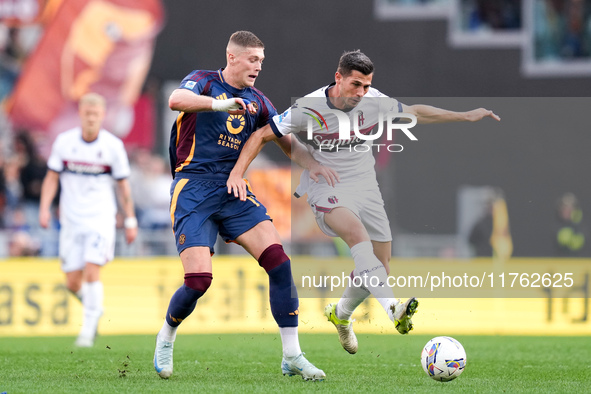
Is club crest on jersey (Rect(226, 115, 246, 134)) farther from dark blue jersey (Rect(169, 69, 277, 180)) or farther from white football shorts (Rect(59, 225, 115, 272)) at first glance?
white football shorts (Rect(59, 225, 115, 272))

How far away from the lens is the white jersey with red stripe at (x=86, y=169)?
9.84 meters

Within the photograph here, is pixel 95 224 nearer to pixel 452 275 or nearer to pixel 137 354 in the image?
pixel 137 354

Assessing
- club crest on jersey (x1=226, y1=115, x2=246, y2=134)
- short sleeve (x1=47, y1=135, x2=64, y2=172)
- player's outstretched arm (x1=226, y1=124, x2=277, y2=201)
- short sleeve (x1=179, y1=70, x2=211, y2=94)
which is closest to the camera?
short sleeve (x1=179, y1=70, x2=211, y2=94)

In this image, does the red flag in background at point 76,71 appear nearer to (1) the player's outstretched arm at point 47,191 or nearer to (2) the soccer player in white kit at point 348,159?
(1) the player's outstretched arm at point 47,191

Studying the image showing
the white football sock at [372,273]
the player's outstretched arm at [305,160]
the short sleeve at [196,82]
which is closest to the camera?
the white football sock at [372,273]

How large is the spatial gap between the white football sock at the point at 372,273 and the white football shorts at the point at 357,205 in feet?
1.35

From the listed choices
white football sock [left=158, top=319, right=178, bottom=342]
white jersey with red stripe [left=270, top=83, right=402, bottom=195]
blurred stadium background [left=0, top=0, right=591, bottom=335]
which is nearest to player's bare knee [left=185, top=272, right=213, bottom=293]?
white football sock [left=158, top=319, right=178, bottom=342]

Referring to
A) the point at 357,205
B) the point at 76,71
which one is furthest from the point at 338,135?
the point at 76,71

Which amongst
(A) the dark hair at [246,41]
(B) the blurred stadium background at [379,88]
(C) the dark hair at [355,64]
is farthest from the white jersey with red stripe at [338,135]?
(B) the blurred stadium background at [379,88]

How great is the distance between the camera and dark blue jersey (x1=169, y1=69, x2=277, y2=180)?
6.80 metres

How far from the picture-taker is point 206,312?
40.3ft

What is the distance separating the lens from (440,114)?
23.6 feet

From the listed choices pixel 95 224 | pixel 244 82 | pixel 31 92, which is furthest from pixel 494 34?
pixel 244 82

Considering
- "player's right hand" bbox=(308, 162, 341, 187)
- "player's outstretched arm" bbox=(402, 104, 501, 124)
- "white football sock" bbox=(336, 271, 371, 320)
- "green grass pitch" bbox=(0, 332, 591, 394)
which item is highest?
"player's outstretched arm" bbox=(402, 104, 501, 124)
